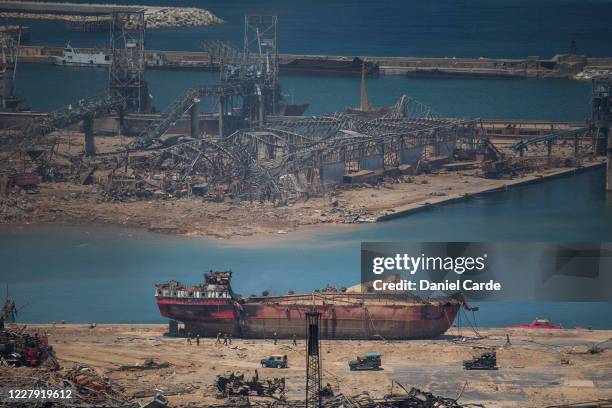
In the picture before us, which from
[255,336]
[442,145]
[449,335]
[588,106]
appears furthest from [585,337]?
[588,106]

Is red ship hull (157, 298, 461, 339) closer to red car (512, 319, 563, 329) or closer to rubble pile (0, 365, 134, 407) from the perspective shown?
red car (512, 319, 563, 329)

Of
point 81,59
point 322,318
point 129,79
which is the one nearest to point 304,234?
point 322,318

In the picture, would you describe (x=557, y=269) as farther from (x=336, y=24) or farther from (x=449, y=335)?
(x=336, y=24)

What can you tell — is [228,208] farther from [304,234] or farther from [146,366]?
[146,366]

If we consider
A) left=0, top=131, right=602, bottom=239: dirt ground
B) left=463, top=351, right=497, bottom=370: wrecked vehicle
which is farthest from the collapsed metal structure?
left=463, top=351, right=497, bottom=370: wrecked vehicle

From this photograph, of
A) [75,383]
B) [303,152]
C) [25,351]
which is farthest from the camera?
[303,152]
